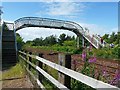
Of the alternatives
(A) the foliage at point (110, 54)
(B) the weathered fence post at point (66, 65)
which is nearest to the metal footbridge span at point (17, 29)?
(A) the foliage at point (110, 54)

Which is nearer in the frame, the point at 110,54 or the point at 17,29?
the point at 110,54

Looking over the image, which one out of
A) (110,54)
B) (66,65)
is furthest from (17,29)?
(66,65)

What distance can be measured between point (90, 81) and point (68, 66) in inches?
54.0

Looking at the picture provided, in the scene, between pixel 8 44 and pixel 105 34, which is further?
pixel 105 34

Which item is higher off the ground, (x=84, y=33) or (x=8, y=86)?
(x=84, y=33)

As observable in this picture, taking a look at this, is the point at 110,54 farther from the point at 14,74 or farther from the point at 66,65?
the point at 66,65

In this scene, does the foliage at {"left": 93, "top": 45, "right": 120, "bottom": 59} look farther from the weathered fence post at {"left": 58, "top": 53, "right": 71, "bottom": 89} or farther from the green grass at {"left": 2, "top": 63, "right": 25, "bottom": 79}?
the weathered fence post at {"left": 58, "top": 53, "right": 71, "bottom": 89}

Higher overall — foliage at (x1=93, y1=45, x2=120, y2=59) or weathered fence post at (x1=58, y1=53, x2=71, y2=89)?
weathered fence post at (x1=58, y1=53, x2=71, y2=89)

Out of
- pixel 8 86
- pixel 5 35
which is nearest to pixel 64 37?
pixel 5 35

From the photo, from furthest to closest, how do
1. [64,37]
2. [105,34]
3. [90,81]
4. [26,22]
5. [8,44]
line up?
[64,37] < [105,34] < [26,22] < [8,44] < [90,81]

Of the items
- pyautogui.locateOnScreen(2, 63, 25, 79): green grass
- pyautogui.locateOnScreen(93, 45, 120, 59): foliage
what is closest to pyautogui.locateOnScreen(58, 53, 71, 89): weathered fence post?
pyautogui.locateOnScreen(2, 63, 25, 79): green grass

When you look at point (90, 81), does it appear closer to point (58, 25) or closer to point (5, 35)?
point (5, 35)

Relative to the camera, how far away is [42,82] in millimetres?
6078

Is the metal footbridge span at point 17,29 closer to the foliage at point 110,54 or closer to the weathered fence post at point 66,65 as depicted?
the foliage at point 110,54
